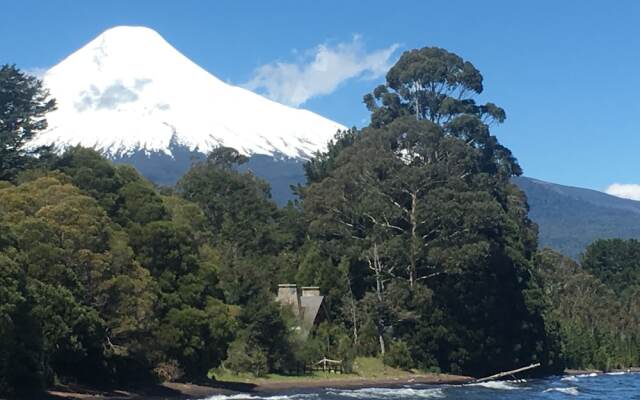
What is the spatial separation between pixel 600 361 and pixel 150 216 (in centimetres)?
5417

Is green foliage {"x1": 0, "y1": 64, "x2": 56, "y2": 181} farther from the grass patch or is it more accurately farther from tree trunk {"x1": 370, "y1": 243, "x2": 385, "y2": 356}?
tree trunk {"x1": 370, "y1": 243, "x2": 385, "y2": 356}

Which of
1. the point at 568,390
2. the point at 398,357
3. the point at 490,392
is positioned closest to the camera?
the point at 490,392

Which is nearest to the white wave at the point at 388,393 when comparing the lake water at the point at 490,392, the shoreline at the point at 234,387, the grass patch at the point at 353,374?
the lake water at the point at 490,392

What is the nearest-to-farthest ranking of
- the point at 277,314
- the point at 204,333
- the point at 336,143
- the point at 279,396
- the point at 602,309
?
the point at 279,396 < the point at 204,333 < the point at 277,314 < the point at 336,143 < the point at 602,309

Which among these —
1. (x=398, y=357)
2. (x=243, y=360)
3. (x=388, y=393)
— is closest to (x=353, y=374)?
(x=398, y=357)

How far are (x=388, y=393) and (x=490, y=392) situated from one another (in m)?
6.97

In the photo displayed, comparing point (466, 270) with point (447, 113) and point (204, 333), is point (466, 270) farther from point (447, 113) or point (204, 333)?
point (204, 333)

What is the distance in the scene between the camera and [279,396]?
50.3 meters

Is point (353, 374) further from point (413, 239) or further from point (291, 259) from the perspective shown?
point (291, 259)

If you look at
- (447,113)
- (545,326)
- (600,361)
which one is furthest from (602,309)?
(447,113)

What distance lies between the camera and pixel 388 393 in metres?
55.2

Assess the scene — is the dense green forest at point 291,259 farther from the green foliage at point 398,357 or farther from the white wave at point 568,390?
the white wave at point 568,390

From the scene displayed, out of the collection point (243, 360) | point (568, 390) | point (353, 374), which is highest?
point (243, 360)

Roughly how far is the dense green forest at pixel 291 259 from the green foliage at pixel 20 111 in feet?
0.49
